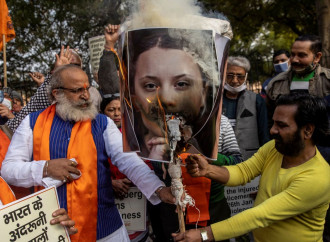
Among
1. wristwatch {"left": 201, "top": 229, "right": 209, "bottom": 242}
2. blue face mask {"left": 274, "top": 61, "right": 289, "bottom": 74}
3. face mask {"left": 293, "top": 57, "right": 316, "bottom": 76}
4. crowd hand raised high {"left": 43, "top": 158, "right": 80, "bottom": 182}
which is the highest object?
blue face mask {"left": 274, "top": 61, "right": 289, "bottom": 74}

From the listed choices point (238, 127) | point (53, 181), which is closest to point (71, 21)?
point (238, 127)

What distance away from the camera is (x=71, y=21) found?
14.5 meters

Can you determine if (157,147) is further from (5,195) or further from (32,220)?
(5,195)

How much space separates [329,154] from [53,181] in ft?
6.59

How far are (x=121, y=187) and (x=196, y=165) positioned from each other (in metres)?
0.96

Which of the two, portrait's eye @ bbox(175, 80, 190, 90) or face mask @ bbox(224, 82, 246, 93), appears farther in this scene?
face mask @ bbox(224, 82, 246, 93)

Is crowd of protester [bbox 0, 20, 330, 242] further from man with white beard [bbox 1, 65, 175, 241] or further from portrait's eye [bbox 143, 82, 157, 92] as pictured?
portrait's eye [bbox 143, 82, 157, 92]

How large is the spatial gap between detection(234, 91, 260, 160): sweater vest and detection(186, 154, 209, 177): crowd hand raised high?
1.54 meters

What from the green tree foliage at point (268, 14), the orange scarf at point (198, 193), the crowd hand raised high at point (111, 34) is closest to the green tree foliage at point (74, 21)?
the green tree foliage at point (268, 14)

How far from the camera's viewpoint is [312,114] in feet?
6.77

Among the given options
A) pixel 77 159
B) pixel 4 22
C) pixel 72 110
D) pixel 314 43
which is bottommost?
pixel 77 159

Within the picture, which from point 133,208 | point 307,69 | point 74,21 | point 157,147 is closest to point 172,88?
point 157,147

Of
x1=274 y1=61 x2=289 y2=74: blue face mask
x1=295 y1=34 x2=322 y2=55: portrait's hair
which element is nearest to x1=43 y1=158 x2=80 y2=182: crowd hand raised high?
x1=295 y1=34 x2=322 y2=55: portrait's hair

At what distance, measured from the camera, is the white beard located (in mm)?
2311
